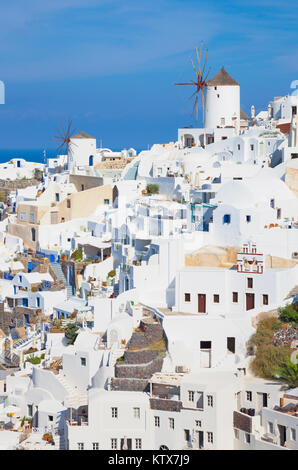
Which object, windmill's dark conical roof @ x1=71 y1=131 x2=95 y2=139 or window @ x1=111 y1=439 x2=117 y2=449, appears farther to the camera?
windmill's dark conical roof @ x1=71 y1=131 x2=95 y2=139

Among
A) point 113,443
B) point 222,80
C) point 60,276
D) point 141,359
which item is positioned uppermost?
point 222,80

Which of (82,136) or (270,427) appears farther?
(82,136)

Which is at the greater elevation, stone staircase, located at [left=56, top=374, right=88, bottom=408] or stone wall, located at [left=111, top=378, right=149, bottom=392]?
stone wall, located at [left=111, top=378, right=149, bottom=392]

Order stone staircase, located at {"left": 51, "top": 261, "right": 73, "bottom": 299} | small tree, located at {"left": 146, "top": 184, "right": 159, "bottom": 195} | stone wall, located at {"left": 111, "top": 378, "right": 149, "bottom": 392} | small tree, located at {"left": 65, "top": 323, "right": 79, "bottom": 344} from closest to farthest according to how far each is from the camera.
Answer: stone wall, located at {"left": 111, "top": 378, "right": 149, "bottom": 392}, small tree, located at {"left": 65, "top": 323, "right": 79, "bottom": 344}, stone staircase, located at {"left": 51, "top": 261, "right": 73, "bottom": 299}, small tree, located at {"left": 146, "top": 184, "right": 159, "bottom": 195}

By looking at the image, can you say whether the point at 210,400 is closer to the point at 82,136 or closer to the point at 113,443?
the point at 113,443

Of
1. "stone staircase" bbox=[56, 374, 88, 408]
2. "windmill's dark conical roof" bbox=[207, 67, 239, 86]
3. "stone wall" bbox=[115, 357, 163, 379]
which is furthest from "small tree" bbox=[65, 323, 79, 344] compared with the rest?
"windmill's dark conical roof" bbox=[207, 67, 239, 86]

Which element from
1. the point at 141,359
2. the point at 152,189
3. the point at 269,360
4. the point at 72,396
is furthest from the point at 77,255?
the point at 269,360

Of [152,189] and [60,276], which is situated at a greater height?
[152,189]

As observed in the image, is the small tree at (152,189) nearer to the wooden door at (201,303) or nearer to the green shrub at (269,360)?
the wooden door at (201,303)

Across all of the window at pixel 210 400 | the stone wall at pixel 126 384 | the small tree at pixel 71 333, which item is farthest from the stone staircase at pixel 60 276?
the window at pixel 210 400

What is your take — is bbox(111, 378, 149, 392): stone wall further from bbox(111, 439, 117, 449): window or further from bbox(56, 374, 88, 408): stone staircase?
bbox(111, 439, 117, 449): window

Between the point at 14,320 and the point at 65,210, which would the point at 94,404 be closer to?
the point at 14,320
